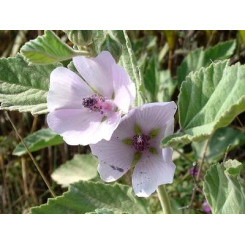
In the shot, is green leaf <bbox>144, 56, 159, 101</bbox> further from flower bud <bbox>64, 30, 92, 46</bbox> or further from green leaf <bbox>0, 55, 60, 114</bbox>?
flower bud <bbox>64, 30, 92, 46</bbox>

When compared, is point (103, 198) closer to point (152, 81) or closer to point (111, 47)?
point (111, 47)

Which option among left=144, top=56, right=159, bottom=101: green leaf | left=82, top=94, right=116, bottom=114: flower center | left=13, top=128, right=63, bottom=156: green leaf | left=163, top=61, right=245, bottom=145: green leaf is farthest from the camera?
left=144, top=56, right=159, bottom=101: green leaf

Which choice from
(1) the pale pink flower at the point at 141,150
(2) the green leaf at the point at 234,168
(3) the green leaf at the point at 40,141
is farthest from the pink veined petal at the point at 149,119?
(3) the green leaf at the point at 40,141

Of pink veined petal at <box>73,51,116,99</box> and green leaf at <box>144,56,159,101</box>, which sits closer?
pink veined petal at <box>73,51,116,99</box>

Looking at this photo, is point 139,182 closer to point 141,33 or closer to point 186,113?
point 186,113

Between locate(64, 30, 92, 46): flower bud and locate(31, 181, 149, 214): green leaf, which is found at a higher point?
locate(64, 30, 92, 46): flower bud

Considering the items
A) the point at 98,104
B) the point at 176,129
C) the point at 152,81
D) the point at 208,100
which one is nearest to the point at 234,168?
the point at 208,100

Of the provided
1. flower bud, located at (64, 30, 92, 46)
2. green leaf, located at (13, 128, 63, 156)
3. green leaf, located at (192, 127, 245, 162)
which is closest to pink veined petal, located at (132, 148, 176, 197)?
flower bud, located at (64, 30, 92, 46)

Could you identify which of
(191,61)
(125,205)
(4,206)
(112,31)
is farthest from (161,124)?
(4,206)
